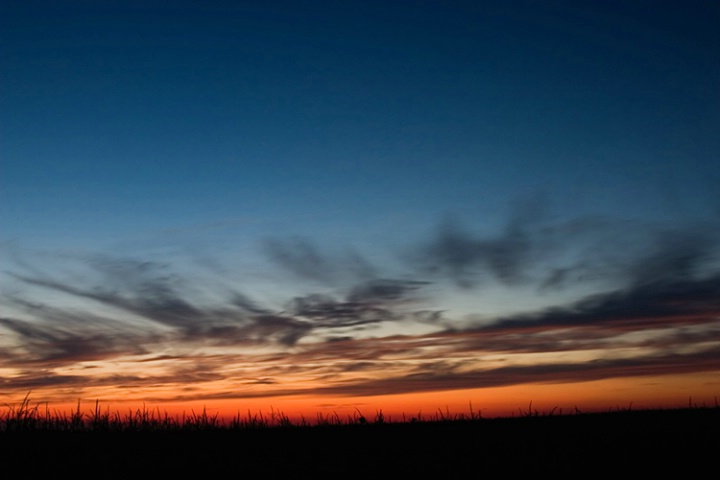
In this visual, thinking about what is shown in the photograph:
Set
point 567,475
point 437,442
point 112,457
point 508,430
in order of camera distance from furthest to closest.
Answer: point 508,430 → point 437,442 → point 112,457 → point 567,475

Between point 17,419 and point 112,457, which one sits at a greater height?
point 17,419

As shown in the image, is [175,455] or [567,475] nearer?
[567,475]

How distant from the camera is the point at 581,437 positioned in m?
17.1

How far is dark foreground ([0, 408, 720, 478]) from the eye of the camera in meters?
12.9

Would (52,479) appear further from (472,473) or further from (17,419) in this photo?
(17,419)

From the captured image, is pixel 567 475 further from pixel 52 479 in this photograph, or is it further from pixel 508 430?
pixel 52 479

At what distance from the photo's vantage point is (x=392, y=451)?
15.3 m

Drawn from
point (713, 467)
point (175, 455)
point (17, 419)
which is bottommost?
point (713, 467)

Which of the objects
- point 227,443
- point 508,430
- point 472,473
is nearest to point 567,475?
point 472,473

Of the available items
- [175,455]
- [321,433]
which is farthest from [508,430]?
[175,455]

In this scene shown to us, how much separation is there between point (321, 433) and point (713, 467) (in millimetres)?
10455

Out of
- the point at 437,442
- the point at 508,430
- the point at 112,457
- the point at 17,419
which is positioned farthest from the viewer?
the point at 17,419

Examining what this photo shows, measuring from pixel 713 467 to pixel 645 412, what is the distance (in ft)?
42.5

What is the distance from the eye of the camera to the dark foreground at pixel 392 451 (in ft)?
42.3
